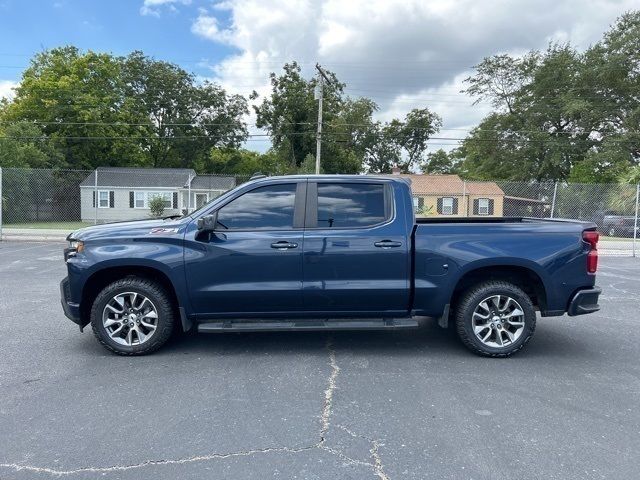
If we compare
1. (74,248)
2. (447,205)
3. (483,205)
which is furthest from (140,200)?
(74,248)

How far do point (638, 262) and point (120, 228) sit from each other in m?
14.1

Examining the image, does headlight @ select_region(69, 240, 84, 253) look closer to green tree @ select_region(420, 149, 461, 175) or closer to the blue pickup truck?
the blue pickup truck

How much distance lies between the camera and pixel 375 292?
486 cm

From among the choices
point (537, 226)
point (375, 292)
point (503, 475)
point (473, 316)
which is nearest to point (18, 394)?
point (375, 292)

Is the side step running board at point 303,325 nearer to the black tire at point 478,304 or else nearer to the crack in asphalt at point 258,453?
the black tire at point 478,304

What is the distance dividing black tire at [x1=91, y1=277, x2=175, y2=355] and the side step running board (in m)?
0.37

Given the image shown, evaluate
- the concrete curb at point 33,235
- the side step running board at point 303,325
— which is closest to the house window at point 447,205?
the concrete curb at point 33,235

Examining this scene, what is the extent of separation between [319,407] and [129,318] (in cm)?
234

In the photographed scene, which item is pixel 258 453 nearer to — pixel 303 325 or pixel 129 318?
pixel 303 325

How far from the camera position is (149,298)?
4.88 m

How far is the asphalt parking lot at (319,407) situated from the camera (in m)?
3.00

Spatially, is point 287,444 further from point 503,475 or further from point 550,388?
point 550,388

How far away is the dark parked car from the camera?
64.4 feet

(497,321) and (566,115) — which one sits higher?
(566,115)
